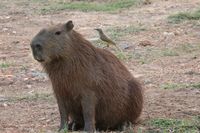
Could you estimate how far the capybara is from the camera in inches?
224

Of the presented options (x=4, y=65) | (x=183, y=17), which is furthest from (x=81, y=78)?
(x=183, y=17)

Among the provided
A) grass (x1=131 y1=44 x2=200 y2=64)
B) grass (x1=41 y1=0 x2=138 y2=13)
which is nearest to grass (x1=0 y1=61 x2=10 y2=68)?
grass (x1=131 y1=44 x2=200 y2=64)

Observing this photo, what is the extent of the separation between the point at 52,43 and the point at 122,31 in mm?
6223

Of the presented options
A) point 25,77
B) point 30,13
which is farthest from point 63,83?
point 30,13

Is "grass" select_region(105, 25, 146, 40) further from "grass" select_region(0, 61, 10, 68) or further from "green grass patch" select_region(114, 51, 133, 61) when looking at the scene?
"grass" select_region(0, 61, 10, 68)

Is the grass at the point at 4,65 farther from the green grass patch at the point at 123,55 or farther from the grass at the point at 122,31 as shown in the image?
the grass at the point at 122,31

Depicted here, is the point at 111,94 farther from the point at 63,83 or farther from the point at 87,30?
the point at 87,30

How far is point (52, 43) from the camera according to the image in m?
5.66

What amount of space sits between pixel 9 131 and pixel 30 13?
8.59 metres

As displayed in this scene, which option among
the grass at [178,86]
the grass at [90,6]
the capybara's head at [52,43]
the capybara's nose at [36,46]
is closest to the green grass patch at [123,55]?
the grass at [178,86]

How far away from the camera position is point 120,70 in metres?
6.18

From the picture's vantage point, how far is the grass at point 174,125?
229 inches

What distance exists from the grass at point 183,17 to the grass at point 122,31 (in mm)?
813

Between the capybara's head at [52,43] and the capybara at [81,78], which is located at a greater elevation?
the capybara's head at [52,43]
